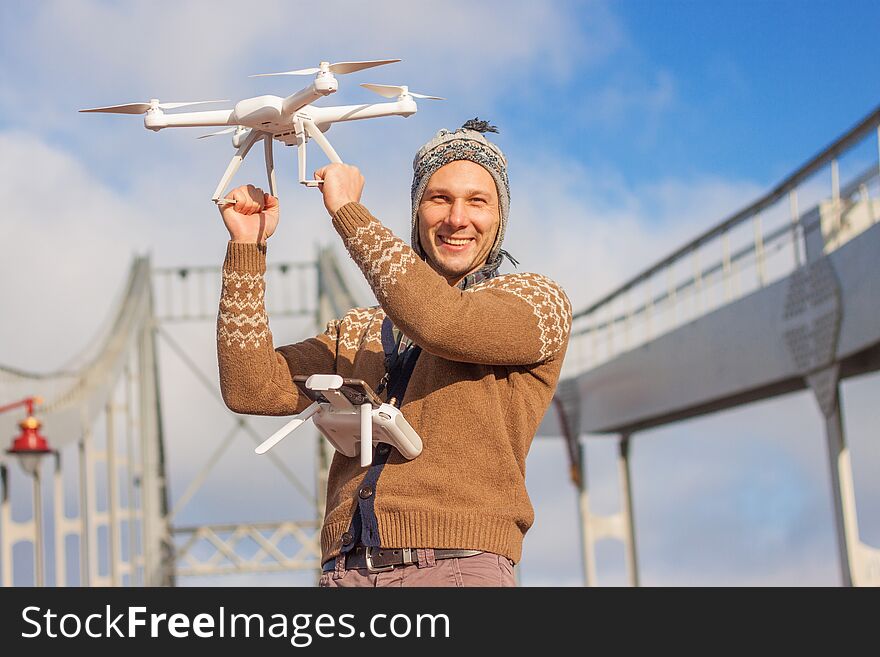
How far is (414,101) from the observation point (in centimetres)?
261

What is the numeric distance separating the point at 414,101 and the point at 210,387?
88.8 feet

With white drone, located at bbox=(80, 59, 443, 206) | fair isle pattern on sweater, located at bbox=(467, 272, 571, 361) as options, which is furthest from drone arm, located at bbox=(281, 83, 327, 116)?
fair isle pattern on sweater, located at bbox=(467, 272, 571, 361)

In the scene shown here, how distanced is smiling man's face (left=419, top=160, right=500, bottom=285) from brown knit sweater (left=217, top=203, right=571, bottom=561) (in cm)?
9

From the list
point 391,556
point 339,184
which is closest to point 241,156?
point 339,184

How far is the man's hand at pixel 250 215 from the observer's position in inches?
104

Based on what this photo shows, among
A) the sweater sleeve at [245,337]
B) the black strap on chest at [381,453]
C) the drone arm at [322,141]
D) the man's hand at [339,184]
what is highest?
the drone arm at [322,141]

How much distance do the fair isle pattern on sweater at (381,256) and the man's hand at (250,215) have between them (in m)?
0.32

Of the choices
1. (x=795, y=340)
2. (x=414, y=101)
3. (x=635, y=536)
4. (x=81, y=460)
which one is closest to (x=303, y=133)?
(x=414, y=101)

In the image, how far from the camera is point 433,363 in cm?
250

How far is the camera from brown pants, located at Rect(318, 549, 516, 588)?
2320 millimetres

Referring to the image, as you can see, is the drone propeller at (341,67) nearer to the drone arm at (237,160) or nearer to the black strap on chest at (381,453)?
the drone arm at (237,160)

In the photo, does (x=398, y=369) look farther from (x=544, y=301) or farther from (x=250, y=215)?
(x=250, y=215)

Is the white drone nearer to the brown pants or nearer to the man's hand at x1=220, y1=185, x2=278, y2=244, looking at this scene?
the man's hand at x1=220, y1=185, x2=278, y2=244

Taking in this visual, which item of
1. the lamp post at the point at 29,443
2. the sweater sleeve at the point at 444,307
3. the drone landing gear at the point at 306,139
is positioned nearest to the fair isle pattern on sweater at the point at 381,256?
the sweater sleeve at the point at 444,307
